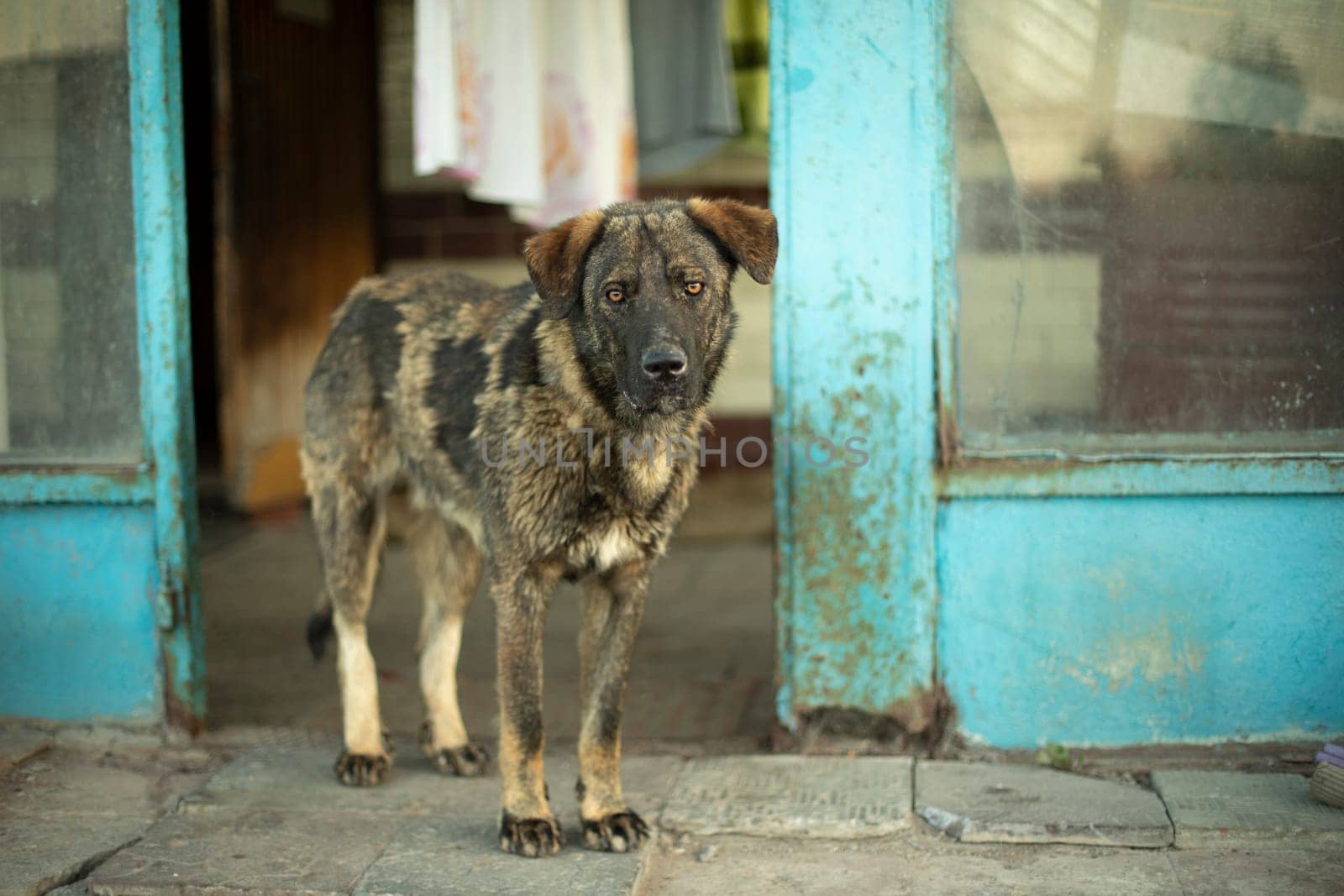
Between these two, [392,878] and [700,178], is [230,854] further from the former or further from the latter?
[700,178]

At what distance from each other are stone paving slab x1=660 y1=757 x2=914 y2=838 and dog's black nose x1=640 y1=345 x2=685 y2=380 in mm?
1331

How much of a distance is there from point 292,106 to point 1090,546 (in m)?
6.11

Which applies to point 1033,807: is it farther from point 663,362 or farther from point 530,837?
point 663,362

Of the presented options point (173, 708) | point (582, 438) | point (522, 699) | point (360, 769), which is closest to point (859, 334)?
point (582, 438)

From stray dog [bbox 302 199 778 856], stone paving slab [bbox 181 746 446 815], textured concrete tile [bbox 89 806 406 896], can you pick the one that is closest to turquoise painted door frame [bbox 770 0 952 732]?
stray dog [bbox 302 199 778 856]

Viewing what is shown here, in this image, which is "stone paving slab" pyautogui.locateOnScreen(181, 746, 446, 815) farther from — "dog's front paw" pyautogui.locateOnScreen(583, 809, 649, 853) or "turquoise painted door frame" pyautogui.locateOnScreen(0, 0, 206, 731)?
"dog's front paw" pyautogui.locateOnScreen(583, 809, 649, 853)

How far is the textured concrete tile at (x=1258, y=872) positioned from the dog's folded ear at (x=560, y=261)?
221cm

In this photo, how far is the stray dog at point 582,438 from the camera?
3.55m

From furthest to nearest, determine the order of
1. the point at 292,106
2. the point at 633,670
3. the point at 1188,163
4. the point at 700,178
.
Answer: the point at 700,178 < the point at 292,106 < the point at 633,670 < the point at 1188,163

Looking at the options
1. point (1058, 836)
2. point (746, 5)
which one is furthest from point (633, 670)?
point (746, 5)

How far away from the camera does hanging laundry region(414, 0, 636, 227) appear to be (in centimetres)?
516

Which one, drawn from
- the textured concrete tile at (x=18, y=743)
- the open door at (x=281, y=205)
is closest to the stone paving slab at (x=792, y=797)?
the textured concrete tile at (x=18, y=743)

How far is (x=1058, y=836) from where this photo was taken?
143 inches

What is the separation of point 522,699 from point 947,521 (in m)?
1.44
